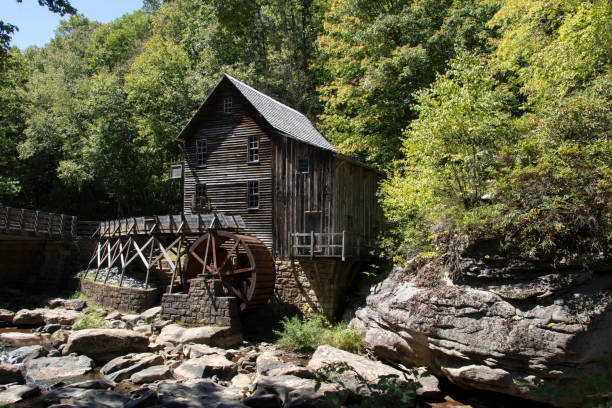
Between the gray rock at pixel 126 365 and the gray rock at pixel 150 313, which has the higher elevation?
the gray rock at pixel 150 313

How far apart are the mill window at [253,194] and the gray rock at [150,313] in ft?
15.4

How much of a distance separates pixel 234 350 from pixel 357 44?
540 inches

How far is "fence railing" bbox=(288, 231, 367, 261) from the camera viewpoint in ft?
44.9

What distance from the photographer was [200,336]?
493 inches

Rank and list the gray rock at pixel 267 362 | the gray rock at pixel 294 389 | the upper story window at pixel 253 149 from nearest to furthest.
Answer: the gray rock at pixel 294 389, the gray rock at pixel 267 362, the upper story window at pixel 253 149

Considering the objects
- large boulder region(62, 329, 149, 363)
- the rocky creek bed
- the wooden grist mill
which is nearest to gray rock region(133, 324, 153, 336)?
the rocky creek bed

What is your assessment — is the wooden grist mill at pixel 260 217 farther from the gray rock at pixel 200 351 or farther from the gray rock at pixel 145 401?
the gray rock at pixel 145 401

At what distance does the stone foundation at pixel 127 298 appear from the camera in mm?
15617

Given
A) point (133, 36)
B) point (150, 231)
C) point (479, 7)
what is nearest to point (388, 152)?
point (479, 7)

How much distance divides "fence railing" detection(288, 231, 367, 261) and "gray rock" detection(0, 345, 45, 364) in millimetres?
7083

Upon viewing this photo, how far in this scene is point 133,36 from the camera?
40.6 metres

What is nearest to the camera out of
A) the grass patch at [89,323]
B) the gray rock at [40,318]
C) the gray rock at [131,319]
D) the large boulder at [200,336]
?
the large boulder at [200,336]

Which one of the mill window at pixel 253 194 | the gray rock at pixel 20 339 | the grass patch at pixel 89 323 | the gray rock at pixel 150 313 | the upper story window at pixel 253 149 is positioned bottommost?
the gray rock at pixel 20 339

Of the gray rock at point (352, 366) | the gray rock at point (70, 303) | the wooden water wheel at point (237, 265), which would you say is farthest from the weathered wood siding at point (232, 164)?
the gray rock at point (352, 366)
